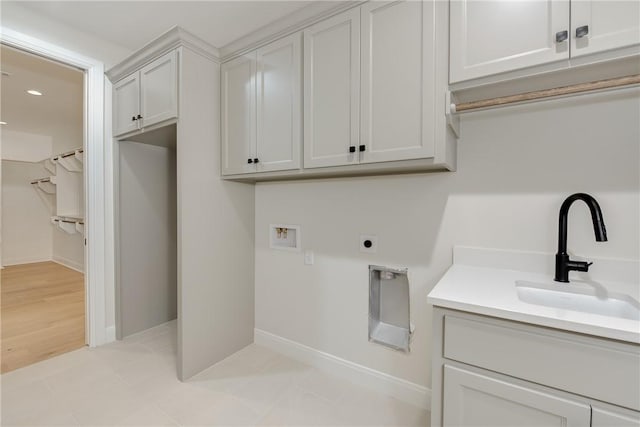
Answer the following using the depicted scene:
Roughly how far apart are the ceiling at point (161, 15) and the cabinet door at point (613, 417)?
7.69 feet

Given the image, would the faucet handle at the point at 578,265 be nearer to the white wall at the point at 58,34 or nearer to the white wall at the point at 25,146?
the white wall at the point at 58,34

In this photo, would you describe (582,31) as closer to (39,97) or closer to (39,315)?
(39,315)

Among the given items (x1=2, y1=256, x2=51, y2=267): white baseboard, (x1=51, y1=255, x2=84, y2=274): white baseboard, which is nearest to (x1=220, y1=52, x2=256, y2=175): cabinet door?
(x1=51, y1=255, x2=84, y2=274): white baseboard

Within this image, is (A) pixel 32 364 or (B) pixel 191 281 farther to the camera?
(A) pixel 32 364

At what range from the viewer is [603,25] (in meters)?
0.99

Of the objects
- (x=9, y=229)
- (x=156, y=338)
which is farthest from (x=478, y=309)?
(x=9, y=229)

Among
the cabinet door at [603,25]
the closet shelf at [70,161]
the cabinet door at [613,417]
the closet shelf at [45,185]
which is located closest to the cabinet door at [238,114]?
the cabinet door at [603,25]

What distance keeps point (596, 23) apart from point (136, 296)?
135 inches

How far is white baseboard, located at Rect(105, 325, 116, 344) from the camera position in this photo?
2426 mm

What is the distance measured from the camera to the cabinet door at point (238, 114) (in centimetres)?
193

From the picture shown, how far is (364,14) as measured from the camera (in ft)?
4.81

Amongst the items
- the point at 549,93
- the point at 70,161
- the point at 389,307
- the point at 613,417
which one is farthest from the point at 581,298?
the point at 70,161

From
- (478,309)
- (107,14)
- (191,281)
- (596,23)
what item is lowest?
(191,281)

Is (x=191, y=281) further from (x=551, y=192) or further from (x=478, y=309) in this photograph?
(x=551, y=192)
